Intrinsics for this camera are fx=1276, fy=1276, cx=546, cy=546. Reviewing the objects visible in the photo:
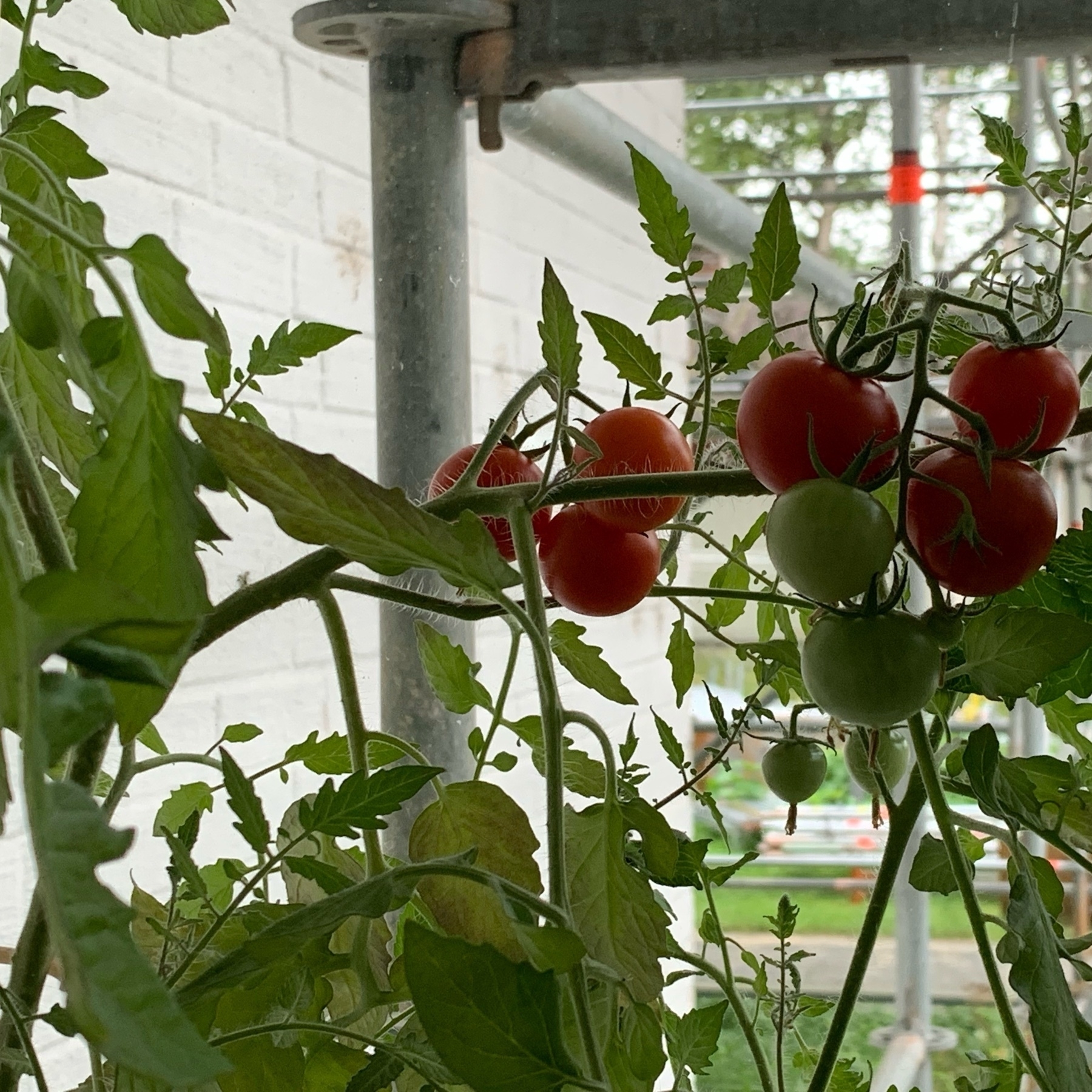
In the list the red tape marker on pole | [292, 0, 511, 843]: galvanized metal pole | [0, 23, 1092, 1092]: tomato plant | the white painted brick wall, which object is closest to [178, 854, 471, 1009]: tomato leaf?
[0, 23, 1092, 1092]: tomato plant

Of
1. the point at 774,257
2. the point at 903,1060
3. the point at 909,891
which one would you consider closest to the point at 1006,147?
the point at 774,257

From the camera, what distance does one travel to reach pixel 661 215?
0.41 meters

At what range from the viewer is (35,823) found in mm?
155

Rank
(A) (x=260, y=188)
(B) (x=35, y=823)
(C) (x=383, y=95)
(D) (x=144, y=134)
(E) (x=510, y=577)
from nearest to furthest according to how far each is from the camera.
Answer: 1. (B) (x=35, y=823)
2. (E) (x=510, y=577)
3. (C) (x=383, y=95)
4. (D) (x=144, y=134)
5. (A) (x=260, y=188)

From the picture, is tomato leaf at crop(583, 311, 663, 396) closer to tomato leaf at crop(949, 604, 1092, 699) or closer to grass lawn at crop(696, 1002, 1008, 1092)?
tomato leaf at crop(949, 604, 1092, 699)

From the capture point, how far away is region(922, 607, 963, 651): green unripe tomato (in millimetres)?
330

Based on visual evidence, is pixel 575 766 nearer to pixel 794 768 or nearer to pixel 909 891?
pixel 794 768

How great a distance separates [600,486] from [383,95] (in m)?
0.41

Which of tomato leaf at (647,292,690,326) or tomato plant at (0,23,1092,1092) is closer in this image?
tomato plant at (0,23,1092,1092)

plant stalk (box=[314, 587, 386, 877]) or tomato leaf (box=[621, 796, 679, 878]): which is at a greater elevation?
plant stalk (box=[314, 587, 386, 877])

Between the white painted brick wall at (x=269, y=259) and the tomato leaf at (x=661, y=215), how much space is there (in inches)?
22.9

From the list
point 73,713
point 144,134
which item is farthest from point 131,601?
point 144,134

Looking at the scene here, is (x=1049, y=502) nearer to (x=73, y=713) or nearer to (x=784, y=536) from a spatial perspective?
(x=784, y=536)

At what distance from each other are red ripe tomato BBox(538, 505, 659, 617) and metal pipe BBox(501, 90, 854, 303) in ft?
1.03
